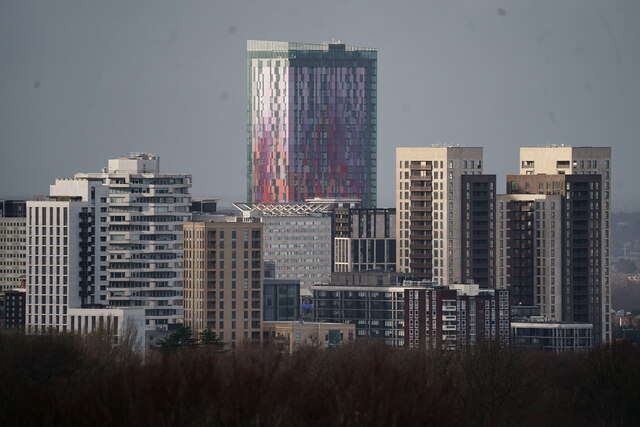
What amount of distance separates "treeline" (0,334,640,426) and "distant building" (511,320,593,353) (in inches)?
1094

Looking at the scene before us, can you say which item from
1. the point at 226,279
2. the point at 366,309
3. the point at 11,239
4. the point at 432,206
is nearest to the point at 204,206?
the point at 11,239

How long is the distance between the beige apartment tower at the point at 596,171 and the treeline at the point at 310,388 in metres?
42.3

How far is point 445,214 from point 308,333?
19.0 meters

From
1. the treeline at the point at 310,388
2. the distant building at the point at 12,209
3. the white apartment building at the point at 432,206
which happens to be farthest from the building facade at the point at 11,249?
the treeline at the point at 310,388

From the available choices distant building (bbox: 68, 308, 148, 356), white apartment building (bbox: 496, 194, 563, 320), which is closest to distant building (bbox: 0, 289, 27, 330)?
distant building (bbox: 68, 308, 148, 356)

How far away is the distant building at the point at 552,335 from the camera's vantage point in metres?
135

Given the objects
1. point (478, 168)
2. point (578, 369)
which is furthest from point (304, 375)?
point (478, 168)

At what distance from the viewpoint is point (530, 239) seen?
150 meters

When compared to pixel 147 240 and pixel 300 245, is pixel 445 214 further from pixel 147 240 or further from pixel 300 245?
pixel 300 245

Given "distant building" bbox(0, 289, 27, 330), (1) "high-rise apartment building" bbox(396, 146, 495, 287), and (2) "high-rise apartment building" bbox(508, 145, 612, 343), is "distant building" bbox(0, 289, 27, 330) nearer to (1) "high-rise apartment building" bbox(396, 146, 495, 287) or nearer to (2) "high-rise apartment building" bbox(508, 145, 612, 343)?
(1) "high-rise apartment building" bbox(396, 146, 495, 287)

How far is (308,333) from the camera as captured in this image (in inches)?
5118

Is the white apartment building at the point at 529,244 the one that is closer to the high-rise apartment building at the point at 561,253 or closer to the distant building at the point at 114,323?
the high-rise apartment building at the point at 561,253

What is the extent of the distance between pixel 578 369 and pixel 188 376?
36744mm

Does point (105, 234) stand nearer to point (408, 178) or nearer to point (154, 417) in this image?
point (408, 178)
